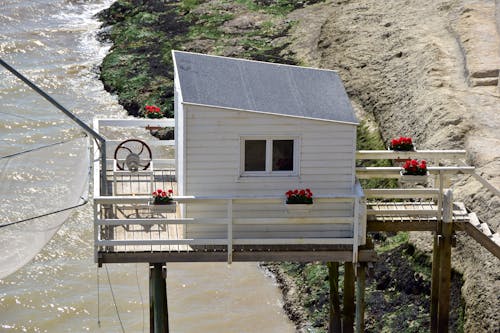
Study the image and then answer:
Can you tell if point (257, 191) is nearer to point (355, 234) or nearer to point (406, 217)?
point (355, 234)

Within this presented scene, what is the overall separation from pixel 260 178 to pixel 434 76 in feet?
44.5

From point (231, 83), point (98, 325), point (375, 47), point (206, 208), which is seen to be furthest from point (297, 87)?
point (375, 47)

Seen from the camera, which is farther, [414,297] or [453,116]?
[453,116]

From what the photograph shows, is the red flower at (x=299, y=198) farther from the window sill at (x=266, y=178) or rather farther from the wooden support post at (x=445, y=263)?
the wooden support post at (x=445, y=263)

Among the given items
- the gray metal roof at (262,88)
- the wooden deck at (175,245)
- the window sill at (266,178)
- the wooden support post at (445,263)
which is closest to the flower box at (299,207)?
the wooden deck at (175,245)

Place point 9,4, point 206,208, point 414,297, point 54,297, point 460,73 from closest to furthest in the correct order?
1. point 206,208
2. point 414,297
3. point 54,297
4. point 460,73
5. point 9,4

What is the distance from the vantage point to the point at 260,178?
72.9 ft

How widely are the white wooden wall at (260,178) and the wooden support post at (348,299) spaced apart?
1753mm

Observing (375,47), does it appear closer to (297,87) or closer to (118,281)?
(118,281)

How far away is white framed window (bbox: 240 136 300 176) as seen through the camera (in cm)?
2212

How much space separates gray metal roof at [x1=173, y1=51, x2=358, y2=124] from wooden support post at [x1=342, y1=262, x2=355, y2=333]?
3475 millimetres

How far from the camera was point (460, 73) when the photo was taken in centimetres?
3431

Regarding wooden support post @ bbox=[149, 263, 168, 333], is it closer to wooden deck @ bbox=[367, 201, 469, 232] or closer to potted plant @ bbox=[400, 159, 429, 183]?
wooden deck @ bbox=[367, 201, 469, 232]

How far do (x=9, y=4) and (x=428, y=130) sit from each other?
28653 mm
